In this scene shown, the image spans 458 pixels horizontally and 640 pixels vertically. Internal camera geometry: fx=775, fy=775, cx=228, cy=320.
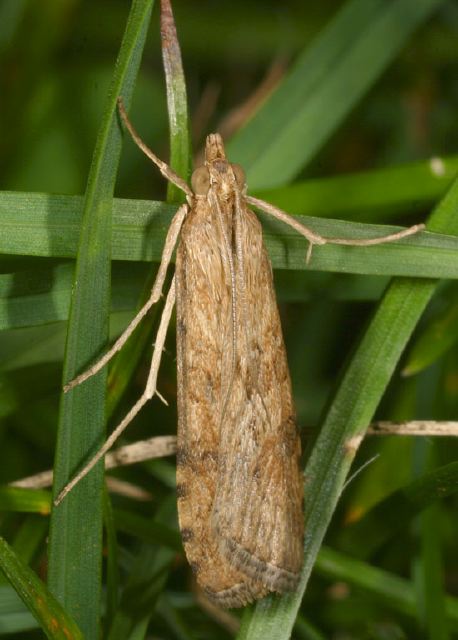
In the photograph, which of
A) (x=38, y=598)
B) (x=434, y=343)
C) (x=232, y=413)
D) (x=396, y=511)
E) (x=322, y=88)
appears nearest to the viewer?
(x=38, y=598)

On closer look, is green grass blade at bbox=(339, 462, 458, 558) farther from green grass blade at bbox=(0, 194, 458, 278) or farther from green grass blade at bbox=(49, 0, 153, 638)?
green grass blade at bbox=(49, 0, 153, 638)

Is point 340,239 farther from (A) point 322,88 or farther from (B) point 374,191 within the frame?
(A) point 322,88

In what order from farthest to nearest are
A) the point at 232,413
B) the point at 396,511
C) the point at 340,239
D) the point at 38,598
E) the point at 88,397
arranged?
the point at 396,511
the point at 340,239
the point at 232,413
the point at 88,397
the point at 38,598

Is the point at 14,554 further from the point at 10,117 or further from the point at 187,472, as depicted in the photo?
the point at 10,117

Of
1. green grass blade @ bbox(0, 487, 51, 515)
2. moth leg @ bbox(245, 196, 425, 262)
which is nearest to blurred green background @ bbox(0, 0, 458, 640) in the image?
green grass blade @ bbox(0, 487, 51, 515)

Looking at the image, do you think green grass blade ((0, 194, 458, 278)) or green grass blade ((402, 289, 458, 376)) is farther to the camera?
green grass blade ((402, 289, 458, 376))

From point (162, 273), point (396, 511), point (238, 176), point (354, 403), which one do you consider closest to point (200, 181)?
point (238, 176)

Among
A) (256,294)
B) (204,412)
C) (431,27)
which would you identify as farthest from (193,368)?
(431,27)
